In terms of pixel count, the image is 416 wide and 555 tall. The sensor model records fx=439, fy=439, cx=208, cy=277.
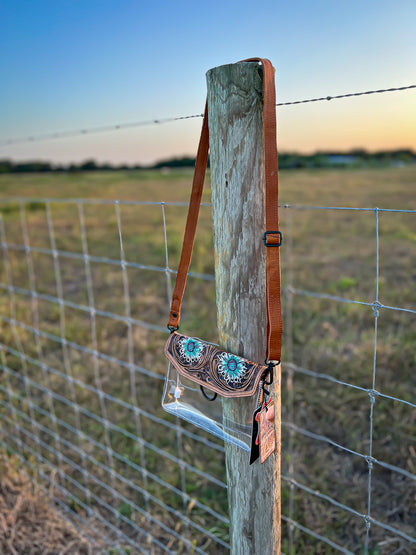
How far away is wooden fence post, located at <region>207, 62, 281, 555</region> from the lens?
99cm

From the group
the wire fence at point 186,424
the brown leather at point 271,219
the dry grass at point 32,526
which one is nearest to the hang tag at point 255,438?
the brown leather at point 271,219

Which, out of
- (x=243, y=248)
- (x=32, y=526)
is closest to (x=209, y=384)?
(x=243, y=248)

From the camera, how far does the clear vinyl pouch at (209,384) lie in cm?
103

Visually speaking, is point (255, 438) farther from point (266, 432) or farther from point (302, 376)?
point (302, 376)

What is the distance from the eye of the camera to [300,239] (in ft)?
26.2

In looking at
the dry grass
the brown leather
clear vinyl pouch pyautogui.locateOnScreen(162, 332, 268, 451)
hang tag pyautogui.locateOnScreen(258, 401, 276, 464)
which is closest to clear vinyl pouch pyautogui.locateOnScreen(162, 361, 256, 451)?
clear vinyl pouch pyautogui.locateOnScreen(162, 332, 268, 451)

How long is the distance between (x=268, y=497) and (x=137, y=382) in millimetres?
2193

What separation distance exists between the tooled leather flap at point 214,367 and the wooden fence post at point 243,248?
0.23 ft

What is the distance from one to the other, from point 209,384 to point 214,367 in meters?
0.04

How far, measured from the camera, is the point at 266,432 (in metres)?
1.06

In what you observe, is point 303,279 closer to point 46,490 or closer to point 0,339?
point 0,339

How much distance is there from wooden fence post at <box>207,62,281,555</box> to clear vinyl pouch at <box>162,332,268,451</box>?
5 centimetres

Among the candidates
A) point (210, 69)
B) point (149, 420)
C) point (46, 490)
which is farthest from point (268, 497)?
point (149, 420)

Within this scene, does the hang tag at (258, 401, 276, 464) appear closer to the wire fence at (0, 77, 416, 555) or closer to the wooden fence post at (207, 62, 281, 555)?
the wooden fence post at (207, 62, 281, 555)
